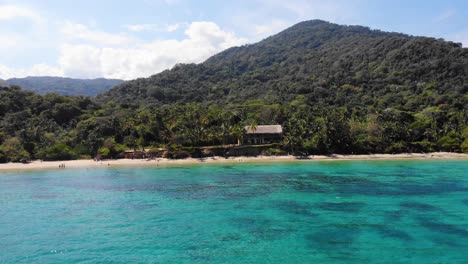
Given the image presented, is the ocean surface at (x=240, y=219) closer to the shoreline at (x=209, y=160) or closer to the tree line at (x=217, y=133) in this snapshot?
the shoreline at (x=209, y=160)

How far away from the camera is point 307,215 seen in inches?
1164

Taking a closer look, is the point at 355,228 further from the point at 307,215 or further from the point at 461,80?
the point at 461,80

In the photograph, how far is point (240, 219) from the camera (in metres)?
28.7

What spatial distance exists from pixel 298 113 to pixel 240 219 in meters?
69.3

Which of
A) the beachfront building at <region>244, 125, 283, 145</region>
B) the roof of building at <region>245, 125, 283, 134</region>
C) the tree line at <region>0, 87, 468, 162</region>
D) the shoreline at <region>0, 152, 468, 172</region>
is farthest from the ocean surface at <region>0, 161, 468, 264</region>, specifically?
the roof of building at <region>245, 125, 283, 134</region>

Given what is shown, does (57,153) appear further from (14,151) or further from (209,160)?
(209,160)

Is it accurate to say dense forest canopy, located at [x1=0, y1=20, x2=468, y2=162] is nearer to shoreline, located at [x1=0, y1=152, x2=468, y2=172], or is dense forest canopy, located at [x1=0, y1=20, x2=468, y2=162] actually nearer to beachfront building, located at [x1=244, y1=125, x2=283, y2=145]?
shoreline, located at [x1=0, y1=152, x2=468, y2=172]

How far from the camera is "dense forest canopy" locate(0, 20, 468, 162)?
255 feet

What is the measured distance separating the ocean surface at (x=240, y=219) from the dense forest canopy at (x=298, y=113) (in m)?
26.0

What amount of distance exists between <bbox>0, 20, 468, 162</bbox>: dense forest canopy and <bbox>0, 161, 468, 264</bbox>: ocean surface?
26.0m

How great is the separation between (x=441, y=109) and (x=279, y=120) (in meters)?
44.7

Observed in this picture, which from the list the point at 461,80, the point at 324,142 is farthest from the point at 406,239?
the point at 461,80

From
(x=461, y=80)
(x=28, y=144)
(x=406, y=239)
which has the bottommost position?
(x=406, y=239)

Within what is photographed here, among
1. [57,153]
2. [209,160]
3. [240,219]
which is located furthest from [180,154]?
[240,219]
